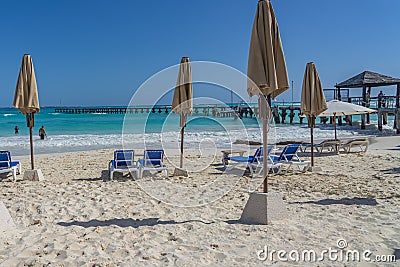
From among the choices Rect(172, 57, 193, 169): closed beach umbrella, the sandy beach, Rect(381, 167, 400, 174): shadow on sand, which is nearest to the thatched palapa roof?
Rect(381, 167, 400, 174): shadow on sand

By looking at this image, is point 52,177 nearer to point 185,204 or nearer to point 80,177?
point 80,177

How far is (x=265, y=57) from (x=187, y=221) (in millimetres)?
2180

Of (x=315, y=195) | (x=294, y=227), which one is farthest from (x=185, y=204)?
(x=315, y=195)

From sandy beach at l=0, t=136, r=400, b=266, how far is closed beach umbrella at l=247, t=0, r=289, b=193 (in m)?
1.17

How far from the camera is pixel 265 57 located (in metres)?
3.93

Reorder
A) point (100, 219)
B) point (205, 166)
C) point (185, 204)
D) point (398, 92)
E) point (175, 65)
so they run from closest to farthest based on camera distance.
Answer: point (100, 219) → point (185, 204) → point (175, 65) → point (205, 166) → point (398, 92)

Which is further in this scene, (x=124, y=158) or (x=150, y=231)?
(x=124, y=158)

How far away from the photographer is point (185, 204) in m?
5.21

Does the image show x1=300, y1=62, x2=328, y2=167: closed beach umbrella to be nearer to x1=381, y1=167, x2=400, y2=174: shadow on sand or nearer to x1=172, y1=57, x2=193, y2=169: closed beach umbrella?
x1=381, y1=167, x2=400, y2=174: shadow on sand

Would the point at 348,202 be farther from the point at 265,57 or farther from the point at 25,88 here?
the point at 25,88

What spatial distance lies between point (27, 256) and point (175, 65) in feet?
16.0

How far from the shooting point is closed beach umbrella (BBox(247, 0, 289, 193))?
3.90m

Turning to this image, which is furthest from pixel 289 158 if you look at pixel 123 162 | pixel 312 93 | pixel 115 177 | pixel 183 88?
pixel 115 177

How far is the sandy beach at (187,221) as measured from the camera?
10.6 feet
